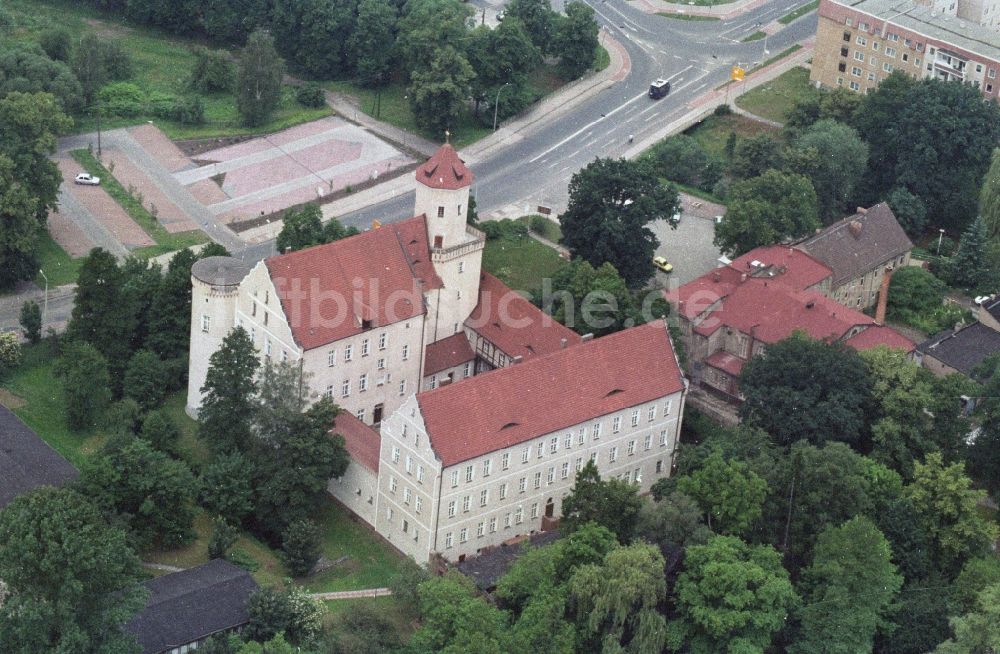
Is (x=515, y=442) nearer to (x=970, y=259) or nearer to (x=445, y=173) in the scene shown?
(x=445, y=173)

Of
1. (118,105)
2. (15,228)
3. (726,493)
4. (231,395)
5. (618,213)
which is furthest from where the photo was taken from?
(118,105)

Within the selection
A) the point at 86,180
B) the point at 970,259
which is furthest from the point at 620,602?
the point at 86,180

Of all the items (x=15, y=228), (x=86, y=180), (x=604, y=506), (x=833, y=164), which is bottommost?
(x=86, y=180)

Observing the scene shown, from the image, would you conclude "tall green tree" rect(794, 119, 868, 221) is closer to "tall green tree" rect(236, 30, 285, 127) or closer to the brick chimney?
the brick chimney

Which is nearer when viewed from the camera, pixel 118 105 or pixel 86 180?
pixel 86 180

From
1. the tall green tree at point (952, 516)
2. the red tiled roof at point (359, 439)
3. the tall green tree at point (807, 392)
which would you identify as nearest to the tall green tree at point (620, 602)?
the red tiled roof at point (359, 439)
